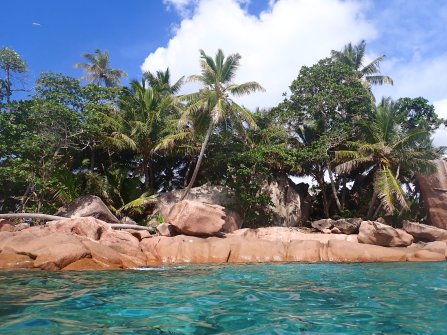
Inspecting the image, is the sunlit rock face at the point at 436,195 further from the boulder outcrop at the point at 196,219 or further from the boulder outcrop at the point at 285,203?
the boulder outcrop at the point at 196,219

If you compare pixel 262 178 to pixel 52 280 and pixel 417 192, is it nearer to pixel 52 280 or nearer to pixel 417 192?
pixel 417 192

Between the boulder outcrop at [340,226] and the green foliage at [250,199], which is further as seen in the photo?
the green foliage at [250,199]

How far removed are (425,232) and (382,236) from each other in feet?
A: 9.48

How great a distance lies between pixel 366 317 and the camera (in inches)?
185

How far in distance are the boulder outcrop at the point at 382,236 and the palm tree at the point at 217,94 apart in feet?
27.6

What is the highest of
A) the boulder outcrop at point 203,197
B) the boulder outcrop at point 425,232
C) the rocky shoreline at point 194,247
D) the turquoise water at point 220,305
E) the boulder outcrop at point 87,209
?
the boulder outcrop at point 203,197

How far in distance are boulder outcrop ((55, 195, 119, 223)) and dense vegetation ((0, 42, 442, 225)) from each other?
1368 mm

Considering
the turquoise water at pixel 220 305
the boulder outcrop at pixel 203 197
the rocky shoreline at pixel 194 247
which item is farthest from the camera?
the boulder outcrop at pixel 203 197

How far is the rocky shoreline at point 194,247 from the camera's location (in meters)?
11.6

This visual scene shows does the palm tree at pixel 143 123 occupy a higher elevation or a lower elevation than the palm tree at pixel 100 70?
lower

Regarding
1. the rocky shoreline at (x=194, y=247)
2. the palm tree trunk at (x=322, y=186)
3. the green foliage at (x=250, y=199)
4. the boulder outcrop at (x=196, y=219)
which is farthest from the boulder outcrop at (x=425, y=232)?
the boulder outcrop at (x=196, y=219)

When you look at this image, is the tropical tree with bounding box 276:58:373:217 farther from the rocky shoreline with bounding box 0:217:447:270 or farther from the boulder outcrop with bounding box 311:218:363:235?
the rocky shoreline with bounding box 0:217:447:270

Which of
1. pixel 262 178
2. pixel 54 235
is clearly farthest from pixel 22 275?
pixel 262 178

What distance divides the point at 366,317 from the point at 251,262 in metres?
9.55
